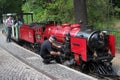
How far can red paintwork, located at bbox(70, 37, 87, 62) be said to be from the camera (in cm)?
1377

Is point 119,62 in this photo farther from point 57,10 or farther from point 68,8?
point 57,10

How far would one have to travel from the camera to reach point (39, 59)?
53.8 ft

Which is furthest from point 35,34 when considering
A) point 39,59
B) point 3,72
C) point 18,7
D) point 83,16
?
point 18,7

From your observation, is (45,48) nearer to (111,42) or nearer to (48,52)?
(48,52)

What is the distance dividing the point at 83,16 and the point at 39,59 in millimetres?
4629

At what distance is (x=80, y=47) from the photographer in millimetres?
14070

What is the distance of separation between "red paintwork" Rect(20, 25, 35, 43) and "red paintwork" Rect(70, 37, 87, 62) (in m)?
6.42

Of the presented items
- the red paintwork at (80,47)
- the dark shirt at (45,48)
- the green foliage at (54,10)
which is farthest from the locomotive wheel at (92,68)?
the green foliage at (54,10)

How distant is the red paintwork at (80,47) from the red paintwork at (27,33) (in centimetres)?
642

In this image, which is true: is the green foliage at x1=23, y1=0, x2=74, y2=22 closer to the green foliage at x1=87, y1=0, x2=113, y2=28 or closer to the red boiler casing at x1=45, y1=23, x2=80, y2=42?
the green foliage at x1=87, y1=0, x2=113, y2=28

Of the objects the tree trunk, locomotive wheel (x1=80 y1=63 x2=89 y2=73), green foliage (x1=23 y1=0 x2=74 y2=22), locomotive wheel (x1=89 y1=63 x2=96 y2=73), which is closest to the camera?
locomotive wheel (x1=89 y1=63 x2=96 y2=73)

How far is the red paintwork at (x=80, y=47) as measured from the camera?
45.2 ft

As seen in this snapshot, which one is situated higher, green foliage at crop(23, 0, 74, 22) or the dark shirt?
green foliage at crop(23, 0, 74, 22)

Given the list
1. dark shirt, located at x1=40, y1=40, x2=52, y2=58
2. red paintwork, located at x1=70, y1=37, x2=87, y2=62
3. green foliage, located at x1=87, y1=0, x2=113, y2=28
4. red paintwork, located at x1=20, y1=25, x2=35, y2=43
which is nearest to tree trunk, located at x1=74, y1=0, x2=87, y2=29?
green foliage, located at x1=87, y1=0, x2=113, y2=28
